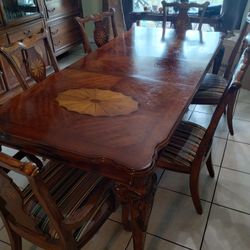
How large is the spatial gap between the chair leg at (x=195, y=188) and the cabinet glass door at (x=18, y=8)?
2.40 m

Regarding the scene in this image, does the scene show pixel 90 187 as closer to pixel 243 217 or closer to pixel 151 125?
pixel 151 125

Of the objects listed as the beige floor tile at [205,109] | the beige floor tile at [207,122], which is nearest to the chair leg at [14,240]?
the beige floor tile at [207,122]

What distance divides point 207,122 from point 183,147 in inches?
42.2

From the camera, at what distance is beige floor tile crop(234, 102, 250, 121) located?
2.46m

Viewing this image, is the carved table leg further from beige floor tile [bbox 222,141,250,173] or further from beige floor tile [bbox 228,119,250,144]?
beige floor tile [bbox 228,119,250,144]

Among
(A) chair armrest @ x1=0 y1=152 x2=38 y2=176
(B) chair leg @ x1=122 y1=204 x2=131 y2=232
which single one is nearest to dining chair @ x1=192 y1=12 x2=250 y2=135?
(B) chair leg @ x1=122 y1=204 x2=131 y2=232

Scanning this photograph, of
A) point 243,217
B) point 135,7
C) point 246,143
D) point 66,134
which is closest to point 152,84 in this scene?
point 66,134

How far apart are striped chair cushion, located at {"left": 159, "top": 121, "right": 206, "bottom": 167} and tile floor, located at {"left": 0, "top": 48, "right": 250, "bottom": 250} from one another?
15.4 inches

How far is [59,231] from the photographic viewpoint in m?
0.90

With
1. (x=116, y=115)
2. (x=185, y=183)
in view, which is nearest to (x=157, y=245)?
(x=185, y=183)

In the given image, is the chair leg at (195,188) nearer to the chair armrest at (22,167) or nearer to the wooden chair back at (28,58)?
the chair armrest at (22,167)

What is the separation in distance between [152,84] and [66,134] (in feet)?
2.02

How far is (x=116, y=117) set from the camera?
1147 mm

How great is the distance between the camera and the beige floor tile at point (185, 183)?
5.55 feet
